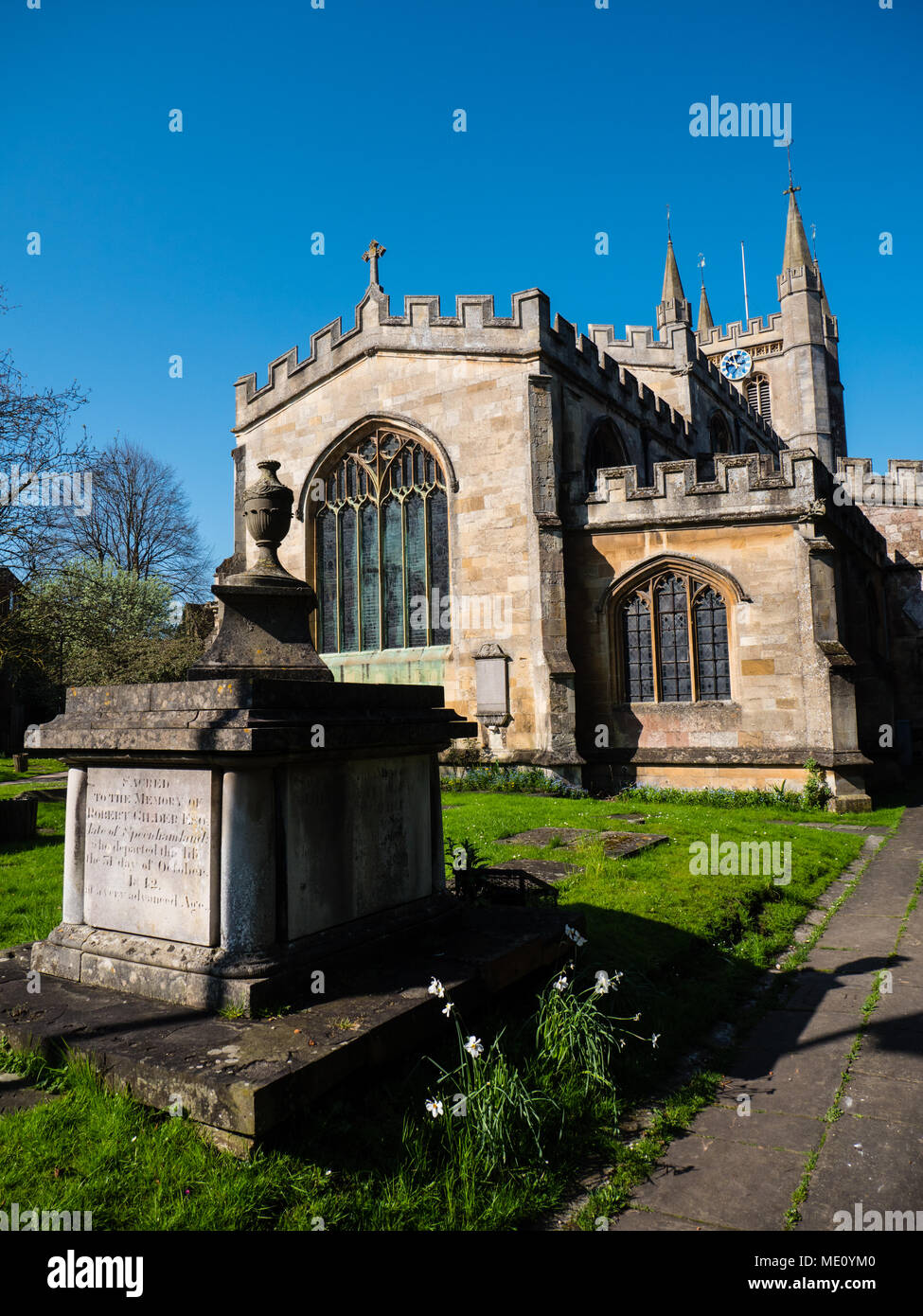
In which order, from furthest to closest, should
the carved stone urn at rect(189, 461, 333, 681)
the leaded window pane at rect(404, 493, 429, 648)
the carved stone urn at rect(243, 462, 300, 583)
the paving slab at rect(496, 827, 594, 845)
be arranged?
the leaded window pane at rect(404, 493, 429, 648), the paving slab at rect(496, 827, 594, 845), the carved stone urn at rect(243, 462, 300, 583), the carved stone urn at rect(189, 461, 333, 681)

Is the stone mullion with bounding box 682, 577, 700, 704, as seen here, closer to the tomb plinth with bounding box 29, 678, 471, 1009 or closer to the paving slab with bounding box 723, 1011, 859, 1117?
the paving slab with bounding box 723, 1011, 859, 1117

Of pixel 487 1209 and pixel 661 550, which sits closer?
pixel 487 1209

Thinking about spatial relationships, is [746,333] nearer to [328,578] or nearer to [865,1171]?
[328,578]

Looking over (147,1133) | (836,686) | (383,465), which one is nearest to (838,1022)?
(147,1133)

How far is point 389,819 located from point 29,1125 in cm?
197

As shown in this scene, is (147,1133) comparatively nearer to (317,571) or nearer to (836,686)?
(836,686)

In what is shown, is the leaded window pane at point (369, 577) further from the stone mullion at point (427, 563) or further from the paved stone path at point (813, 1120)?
the paved stone path at point (813, 1120)

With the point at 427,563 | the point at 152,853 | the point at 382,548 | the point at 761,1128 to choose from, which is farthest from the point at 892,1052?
the point at 382,548

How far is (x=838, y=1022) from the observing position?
455 centimetres

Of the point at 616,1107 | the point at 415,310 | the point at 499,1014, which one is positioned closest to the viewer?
the point at 616,1107

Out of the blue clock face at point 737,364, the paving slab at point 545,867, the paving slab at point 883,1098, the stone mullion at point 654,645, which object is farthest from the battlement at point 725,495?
the blue clock face at point 737,364

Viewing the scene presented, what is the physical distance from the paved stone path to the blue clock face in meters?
36.3

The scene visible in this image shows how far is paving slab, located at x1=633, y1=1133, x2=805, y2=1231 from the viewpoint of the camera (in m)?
2.78

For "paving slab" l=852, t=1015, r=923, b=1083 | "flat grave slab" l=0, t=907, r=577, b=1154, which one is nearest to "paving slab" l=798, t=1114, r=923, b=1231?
"paving slab" l=852, t=1015, r=923, b=1083
